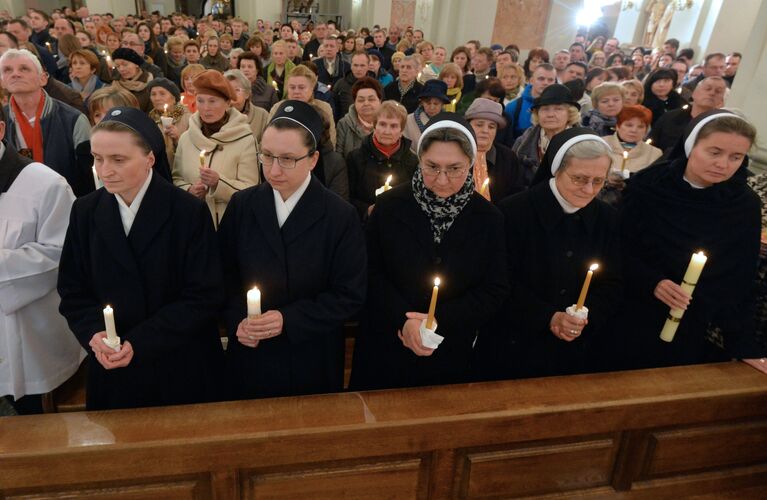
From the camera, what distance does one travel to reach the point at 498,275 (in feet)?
7.28

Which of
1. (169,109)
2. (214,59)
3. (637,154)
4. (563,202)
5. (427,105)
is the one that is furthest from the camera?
(214,59)

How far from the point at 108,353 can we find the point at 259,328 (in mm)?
543

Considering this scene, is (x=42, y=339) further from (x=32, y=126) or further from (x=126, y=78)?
(x=126, y=78)

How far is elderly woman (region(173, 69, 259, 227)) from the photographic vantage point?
3240 mm

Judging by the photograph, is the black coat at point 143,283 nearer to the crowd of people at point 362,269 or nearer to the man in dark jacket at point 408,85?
the crowd of people at point 362,269

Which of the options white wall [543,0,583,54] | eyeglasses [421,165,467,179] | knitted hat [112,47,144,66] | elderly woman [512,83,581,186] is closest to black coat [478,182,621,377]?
eyeglasses [421,165,467,179]

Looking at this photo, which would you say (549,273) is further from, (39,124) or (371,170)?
(39,124)

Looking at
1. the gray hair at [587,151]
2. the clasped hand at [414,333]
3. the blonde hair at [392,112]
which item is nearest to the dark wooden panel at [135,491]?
the clasped hand at [414,333]

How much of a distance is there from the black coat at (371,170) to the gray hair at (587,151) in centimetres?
158

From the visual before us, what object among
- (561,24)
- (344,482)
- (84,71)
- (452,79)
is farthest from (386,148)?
(561,24)

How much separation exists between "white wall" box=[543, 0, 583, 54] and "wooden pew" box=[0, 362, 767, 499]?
43.7 ft

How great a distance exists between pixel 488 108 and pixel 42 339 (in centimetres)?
293

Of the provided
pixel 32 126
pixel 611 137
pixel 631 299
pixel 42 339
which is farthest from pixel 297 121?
pixel 611 137

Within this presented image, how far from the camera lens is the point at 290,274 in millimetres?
2070
